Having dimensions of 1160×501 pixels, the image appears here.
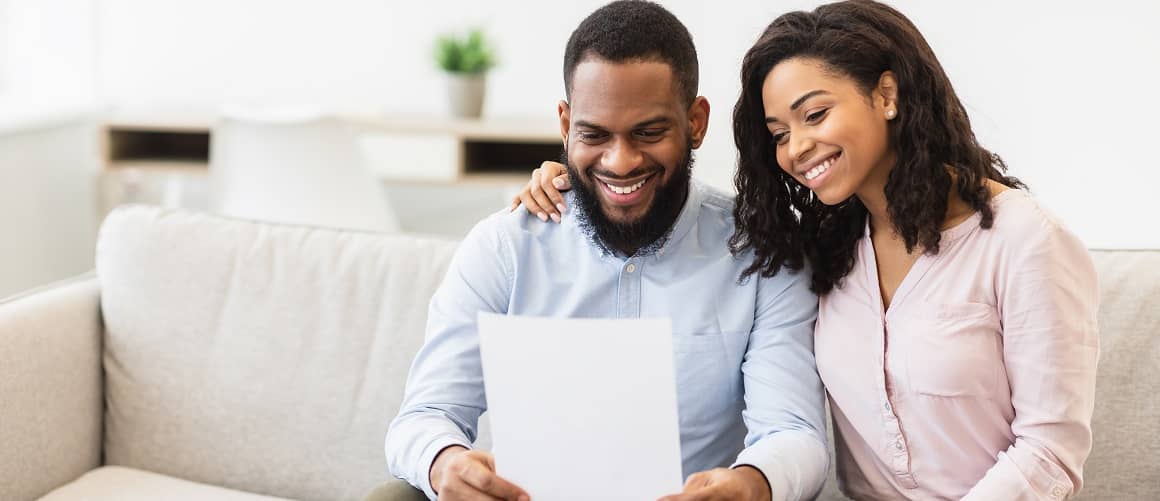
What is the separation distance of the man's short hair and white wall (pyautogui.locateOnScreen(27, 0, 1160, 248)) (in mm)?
1313

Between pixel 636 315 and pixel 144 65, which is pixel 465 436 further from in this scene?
pixel 144 65

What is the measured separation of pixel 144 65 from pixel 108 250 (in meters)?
2.52

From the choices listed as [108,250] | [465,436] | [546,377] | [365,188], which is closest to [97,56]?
[365,188]

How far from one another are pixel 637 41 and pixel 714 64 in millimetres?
2405

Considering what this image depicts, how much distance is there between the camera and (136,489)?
1904 millimetres

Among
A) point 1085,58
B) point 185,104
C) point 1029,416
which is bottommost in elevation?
point 185,104

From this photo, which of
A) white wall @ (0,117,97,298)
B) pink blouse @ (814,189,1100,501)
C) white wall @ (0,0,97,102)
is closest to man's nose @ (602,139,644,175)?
pink blouse @ (814,189,1100,501)

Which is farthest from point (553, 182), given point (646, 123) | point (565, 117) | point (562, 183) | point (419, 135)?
point (419, 135)

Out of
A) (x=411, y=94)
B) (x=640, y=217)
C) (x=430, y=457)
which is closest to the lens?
(x=430, y=457)

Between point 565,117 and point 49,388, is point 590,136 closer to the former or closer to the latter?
point 565,117

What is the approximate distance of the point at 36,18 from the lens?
161 inches

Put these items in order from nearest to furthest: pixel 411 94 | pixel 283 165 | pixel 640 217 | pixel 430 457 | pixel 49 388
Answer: pixel 430 457
pixel 640 217
pixel 49 388
pixel 283 165
pixel 411 94

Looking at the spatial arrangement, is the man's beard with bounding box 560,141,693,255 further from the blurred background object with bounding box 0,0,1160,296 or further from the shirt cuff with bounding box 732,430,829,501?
the blurred background object with bounding box 0,0,1160,296

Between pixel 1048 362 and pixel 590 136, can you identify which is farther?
pixel 590 136
